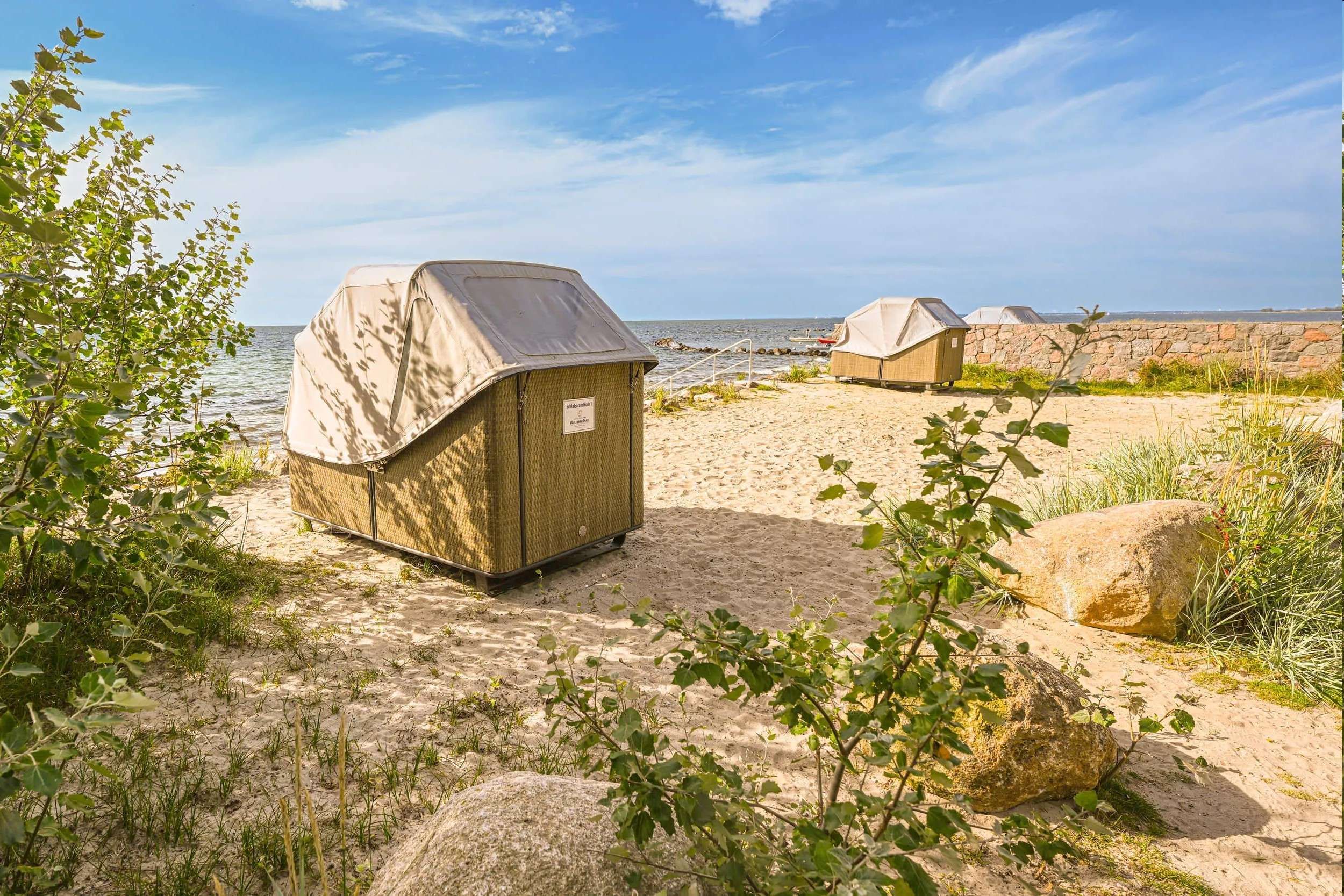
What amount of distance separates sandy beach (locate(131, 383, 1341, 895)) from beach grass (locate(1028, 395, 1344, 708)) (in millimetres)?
329

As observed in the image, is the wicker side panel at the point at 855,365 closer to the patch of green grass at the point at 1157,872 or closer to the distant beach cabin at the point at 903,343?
the distant beach cabin at the point at 903,343

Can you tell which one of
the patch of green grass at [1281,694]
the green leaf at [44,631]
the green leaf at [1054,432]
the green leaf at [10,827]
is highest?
the green leaf at [1054,432]

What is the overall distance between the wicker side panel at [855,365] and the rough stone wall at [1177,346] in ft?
12.3

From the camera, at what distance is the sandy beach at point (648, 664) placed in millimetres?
3174

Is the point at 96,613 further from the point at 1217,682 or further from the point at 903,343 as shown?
the point at 903,343

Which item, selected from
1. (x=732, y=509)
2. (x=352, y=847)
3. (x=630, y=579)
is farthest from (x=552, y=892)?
(x=732, y=509)

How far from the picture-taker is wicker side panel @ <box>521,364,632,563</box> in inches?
210

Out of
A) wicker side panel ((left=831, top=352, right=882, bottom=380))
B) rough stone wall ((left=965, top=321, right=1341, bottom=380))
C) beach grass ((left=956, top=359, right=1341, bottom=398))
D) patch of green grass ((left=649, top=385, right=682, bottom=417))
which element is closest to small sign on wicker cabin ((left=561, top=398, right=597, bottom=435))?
patch of green grass ((left=649, top=385, right=682, bottom=417))

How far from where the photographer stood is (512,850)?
79.0 inches

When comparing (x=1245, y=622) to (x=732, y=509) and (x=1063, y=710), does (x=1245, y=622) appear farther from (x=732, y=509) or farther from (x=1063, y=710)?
(x=732, y=509)

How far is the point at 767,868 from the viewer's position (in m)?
1.74

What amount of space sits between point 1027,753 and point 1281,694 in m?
2.33

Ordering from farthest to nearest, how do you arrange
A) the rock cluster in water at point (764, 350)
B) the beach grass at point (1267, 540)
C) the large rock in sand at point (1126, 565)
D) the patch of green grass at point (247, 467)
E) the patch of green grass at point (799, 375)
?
the rock cluster in water at point (764, 350) < the patch of green grass at point (799, 375) < the patch of green grass at point (247, 467) < the large rock in sand at point (1126, 565) < the beach grass at point (1267, 540)

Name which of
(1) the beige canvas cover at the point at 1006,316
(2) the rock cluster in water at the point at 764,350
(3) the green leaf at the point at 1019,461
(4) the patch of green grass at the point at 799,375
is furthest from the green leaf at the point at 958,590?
(2) the rock cluster in water at the point at 764,350
